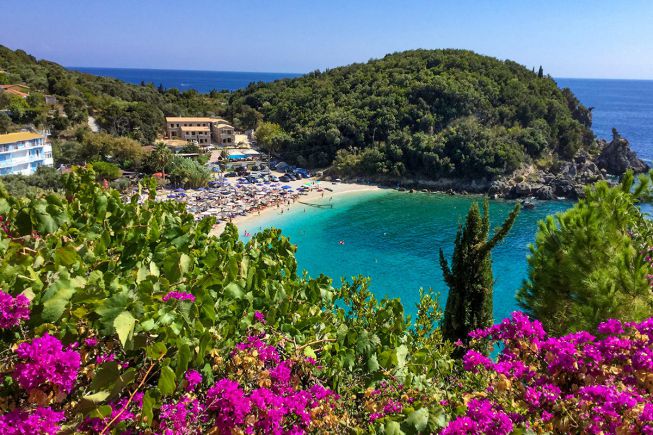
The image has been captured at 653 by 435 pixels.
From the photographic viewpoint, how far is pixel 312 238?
3441cm

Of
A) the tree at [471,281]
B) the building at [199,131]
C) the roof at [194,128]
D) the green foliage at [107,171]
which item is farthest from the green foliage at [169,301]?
the roof at [194,128]

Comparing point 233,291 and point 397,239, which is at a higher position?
point 233,291

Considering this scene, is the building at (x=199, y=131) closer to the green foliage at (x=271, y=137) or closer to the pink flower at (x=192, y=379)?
the green foliage at (x=271, y=137)

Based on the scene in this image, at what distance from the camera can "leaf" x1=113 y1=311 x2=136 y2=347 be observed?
1.95 metres

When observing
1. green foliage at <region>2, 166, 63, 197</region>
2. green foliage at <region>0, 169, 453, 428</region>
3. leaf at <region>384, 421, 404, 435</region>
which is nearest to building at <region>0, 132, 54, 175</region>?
green foliage at <region>2, 166, 63, 197</region>

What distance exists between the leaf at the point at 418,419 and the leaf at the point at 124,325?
1.51m

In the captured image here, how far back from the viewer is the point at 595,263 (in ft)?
26.2

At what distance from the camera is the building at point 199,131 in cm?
6078

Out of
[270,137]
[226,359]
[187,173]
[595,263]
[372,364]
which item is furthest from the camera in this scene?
[270,137]

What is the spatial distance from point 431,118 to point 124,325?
196 feet

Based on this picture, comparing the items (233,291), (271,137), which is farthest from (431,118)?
(233,291)

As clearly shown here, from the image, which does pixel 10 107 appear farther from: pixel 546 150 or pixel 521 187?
pixel 546 150

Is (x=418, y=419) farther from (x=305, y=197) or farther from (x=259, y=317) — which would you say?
(x=305, y=197)

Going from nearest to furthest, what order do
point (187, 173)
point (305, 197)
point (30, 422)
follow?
point (30, 422), point (187, 173), point (305, 197)
